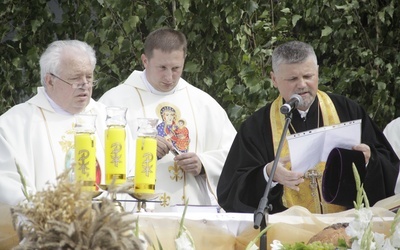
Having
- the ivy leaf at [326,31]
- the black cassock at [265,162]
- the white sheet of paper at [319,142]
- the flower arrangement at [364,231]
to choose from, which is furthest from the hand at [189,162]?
the flower arrangement at [364,231]

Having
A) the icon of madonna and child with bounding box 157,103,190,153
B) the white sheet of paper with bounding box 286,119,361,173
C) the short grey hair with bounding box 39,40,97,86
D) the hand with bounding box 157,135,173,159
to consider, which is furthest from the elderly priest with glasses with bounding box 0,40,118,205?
the white sheet of paper with bounding box 286,119,361,173

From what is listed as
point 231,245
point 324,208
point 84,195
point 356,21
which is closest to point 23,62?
point 356,21

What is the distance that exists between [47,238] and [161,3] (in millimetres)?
6733

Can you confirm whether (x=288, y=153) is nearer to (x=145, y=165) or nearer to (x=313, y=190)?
(x=313, y=190)

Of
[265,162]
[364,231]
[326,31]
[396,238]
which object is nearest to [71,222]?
[364,231]

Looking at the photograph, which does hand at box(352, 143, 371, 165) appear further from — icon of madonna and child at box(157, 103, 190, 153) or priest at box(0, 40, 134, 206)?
icon of madonna and child at box(157, 103, 190, 153)

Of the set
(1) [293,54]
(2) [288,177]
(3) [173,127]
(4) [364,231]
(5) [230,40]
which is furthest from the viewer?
(5) [230,40]

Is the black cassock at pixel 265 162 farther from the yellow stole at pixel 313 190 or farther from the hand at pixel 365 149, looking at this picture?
the hand at pixel 365 149

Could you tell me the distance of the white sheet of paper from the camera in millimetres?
5219

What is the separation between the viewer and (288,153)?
5969mm

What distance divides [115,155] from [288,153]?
1.57m

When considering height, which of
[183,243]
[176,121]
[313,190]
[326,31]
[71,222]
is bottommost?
[313,190]

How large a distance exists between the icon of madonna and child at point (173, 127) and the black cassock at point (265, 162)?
2.84 feet

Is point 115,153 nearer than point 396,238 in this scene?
No
